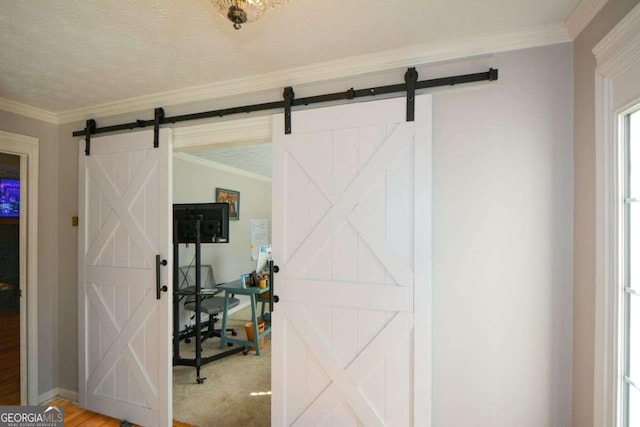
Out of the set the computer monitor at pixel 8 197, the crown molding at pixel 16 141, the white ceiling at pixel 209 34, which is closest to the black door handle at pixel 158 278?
the white ceiling at pixel 209 34

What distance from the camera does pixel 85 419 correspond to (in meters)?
2.27

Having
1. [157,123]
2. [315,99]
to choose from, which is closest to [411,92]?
[315,99]

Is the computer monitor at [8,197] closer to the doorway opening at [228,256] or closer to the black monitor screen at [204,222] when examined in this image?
the doorway opening at [228,256]

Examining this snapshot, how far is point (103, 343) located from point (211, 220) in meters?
1.33

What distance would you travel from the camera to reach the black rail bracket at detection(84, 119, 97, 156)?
93.4 inches

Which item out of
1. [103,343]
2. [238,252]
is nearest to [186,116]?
[103,343]

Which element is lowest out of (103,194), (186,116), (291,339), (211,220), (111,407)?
(111,407)

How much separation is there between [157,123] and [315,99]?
4.04 ft

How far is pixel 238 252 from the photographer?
5.27m

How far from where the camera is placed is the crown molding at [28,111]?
2.26 metres

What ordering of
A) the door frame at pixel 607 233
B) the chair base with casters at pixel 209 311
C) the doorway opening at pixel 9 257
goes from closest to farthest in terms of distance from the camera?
the door frame at pixel 607 233 → the doorway opening at pixel 9 257 → the chair base with casters at pixel 209 311

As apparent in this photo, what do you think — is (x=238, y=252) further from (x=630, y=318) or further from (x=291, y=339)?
(x=630, y=318)

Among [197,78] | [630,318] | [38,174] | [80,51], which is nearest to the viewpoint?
[630,318]

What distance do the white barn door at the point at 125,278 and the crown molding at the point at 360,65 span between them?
266 mm
